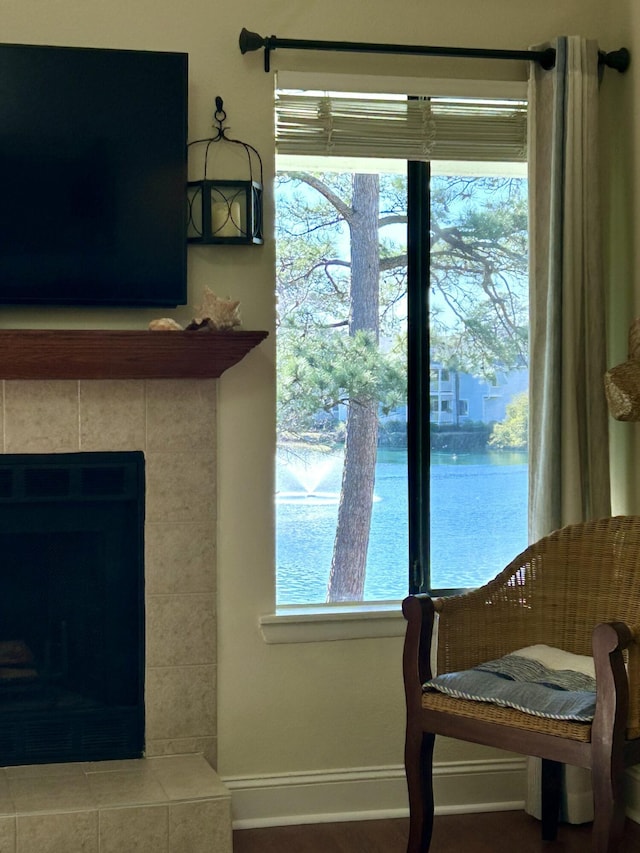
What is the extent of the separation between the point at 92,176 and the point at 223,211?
39 cm

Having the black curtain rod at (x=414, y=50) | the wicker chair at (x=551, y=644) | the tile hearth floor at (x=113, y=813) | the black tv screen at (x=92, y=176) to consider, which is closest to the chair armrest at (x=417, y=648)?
the wicker chair at (x=551, y=644)

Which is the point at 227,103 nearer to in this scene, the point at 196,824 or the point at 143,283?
the point at 143,283

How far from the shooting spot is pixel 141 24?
10.4ft

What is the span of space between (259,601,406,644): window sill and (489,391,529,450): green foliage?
0.63 m

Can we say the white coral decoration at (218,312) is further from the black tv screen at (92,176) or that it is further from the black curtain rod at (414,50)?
the black curtain rod at (414,50)

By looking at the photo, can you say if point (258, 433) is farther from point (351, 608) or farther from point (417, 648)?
point (417, 648)

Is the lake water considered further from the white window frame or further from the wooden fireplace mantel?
the wooden fireplace mantel

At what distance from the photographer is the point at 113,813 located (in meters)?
2.74

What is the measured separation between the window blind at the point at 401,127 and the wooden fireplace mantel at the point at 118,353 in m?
0.69

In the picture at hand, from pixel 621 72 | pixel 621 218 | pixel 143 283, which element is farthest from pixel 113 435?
pixel 621 72

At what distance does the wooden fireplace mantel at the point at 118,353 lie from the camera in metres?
2.86

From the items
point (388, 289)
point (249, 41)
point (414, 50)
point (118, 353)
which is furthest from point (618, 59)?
point (118, 353)

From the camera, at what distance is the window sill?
323cm

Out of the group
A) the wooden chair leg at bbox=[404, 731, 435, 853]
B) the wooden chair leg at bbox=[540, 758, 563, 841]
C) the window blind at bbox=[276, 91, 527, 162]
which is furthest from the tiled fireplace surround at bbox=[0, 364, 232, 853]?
the wooden chair leg at bbox=[540, 758, 563, 841]
